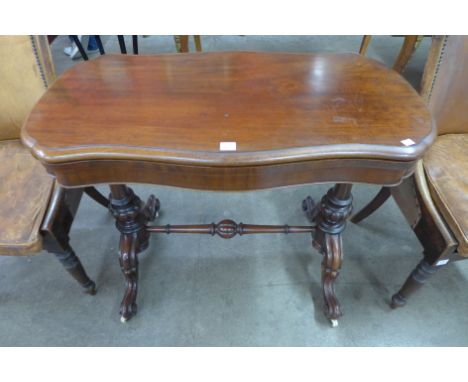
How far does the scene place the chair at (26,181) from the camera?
37.5 inches

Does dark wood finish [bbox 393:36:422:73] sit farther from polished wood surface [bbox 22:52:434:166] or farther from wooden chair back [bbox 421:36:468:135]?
polished wood surface [bbox 22:52:434:166]

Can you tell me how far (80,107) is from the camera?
2.69ft

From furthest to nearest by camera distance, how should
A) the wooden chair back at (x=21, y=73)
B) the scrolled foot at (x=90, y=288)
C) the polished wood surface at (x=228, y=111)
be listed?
1. the scrolled foot at (x=90, y=288)
2. the wooden chair back at (x=21, y=73)
3. the polished wood surface at (x=228, y=111)

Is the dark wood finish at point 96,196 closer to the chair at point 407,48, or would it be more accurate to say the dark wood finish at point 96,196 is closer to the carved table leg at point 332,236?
the carved table leg at point 332,236

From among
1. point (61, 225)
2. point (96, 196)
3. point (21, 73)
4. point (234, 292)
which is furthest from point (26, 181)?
point (234, 292)

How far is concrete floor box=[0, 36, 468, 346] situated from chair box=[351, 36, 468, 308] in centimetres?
27

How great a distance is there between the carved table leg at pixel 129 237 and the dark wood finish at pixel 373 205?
1.03m

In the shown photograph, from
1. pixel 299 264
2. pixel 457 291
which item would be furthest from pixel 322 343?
pixel 457 291

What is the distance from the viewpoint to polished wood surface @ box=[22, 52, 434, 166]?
0.70 m

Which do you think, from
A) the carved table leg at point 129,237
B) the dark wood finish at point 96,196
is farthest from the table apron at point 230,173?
the dark wood finish at point 96,196

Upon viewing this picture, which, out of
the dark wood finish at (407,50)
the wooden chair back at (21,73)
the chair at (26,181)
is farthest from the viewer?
the dark wood finish at (407,50)

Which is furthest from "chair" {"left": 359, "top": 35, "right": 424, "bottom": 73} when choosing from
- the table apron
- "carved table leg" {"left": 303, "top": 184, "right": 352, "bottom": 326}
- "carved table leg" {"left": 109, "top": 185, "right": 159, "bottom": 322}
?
"carved table leg" {"left": 109, "top": 185, "right": 159, "bottom": 322}

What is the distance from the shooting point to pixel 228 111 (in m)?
0.81

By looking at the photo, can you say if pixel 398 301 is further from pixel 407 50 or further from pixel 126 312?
pixel 407 50
